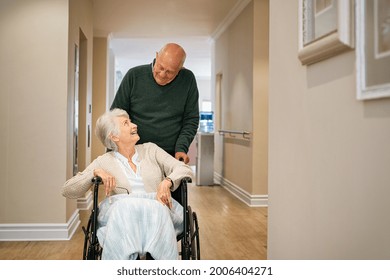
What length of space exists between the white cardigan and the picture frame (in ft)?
2.58

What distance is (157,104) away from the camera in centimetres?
250

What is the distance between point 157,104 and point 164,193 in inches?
25.5

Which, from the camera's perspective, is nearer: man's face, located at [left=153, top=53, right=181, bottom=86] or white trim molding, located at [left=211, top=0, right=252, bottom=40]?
man's face, located at [left=153, top=53, right=181, bottom=86]

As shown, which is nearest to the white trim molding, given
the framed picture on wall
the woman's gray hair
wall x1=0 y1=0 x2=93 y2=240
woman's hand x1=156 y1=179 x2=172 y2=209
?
wall x1=0 y1=0 x2=93 y2=240

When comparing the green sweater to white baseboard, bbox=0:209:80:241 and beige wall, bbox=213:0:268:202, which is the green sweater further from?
beige wall, bbox=213:0:268:202

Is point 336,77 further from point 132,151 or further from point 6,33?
point 6,33

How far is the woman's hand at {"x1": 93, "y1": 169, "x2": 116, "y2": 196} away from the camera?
1981 millimetres

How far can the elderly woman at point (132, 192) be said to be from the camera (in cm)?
186

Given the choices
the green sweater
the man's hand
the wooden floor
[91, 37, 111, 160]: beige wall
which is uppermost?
[91, 37, 111, 160]: beige wall

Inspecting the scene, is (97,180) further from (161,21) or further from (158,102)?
(161,21)

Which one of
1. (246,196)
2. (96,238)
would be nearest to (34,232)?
(96,238)
